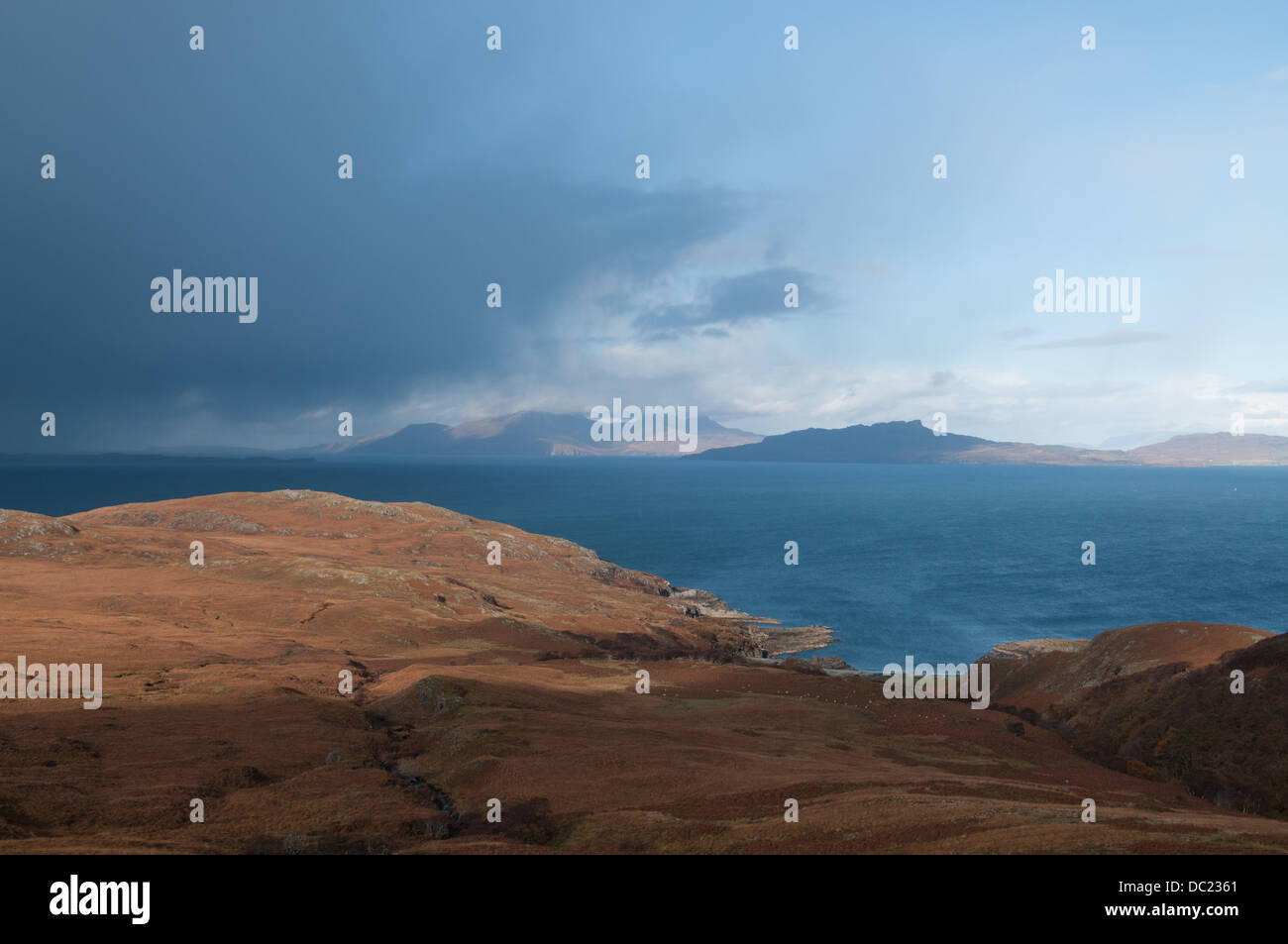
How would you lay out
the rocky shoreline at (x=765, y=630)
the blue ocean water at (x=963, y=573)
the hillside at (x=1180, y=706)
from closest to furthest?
1. the hillside at (x=1180, y=706)
2. the rocky shoreline at (x=765, y=630)
3. the blue ocean water at (x=963, y=573)

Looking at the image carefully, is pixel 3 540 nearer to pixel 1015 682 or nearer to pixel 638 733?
pixel 638 733

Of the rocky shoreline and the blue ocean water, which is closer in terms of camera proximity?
the rocky shoreline

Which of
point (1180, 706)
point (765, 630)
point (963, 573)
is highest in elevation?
point (963, 573)

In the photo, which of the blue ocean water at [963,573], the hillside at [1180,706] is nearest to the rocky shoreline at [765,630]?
the blue ocean water at [963,573]

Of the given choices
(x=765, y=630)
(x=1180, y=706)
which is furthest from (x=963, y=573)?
(x=1180, y=706)

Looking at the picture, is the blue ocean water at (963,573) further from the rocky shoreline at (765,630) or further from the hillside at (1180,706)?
the hillside at (1180,706)

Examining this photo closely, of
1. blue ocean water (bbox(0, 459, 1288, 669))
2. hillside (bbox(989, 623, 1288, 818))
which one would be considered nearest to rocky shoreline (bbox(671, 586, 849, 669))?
blue ocean water (bbox(0, 459, 1288, 669))

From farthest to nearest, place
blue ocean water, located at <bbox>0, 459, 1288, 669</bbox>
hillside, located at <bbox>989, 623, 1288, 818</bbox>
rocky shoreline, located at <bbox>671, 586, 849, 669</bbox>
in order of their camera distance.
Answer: blue ocean water, located at <bbox>0, 459, 1288, 669</bbox> < rocky shoreline, located at <bbox>671, 586, 849, 669</bbox> < hillside, located at <bbox>989, 623, 1288, 818</bbox>

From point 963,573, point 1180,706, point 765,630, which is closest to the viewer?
point 1180,706

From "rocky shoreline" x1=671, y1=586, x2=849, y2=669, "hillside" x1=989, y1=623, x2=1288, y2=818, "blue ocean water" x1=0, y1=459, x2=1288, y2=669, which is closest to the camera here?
"hillside" x1=989, y1=623, x2=1288, y2=818

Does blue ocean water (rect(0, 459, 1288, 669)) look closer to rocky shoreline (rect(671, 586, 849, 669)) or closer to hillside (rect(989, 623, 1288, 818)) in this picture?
rocky shoreline (rect(671, 586, 849, 669))

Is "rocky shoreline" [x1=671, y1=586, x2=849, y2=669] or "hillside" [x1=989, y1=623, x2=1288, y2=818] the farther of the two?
"rocky shoreline" [x1=671, y1=586, x2=849, y2=669]

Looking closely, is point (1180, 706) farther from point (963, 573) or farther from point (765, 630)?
point (963, 573)
